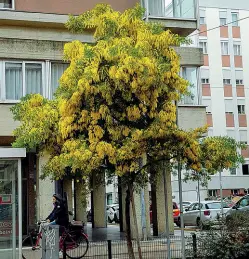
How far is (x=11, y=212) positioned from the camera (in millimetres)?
11984

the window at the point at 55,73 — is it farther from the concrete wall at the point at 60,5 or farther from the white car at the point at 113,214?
the white car at the point at 113,214

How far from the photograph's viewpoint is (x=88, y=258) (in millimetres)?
14148

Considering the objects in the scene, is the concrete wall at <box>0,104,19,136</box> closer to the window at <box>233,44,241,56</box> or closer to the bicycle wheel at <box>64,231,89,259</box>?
the bicycle wheel at <box>64,231,89,259</box>

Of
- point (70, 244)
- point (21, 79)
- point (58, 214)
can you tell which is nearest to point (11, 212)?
point (58, 214)

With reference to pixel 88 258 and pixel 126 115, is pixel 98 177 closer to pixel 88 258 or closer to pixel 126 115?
pixel 126 115

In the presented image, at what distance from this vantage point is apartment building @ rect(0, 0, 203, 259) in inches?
736

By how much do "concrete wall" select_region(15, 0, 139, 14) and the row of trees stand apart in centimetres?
895

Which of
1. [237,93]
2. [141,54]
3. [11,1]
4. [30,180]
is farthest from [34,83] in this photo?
[237,93]

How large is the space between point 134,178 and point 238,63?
163 feet

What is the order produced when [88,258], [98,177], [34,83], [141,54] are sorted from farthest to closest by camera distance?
[34,83]
[88,258]
[98,177]
[141,54]

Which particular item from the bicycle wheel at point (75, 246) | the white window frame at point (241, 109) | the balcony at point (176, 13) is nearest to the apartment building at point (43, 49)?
the balcony at point (176, 13)

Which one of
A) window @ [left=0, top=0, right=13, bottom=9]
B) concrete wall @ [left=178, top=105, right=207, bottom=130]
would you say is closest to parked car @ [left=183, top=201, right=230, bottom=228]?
concrete wall @ [left=178, top=105, right=207, bottom=130]

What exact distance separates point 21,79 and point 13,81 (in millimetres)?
312

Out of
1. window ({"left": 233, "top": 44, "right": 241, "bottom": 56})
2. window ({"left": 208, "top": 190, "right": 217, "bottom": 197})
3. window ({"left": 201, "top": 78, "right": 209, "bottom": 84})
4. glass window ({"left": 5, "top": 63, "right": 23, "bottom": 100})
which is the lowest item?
window ({"left": 208, "top": 190, "right": 217, "bottom": 197})
